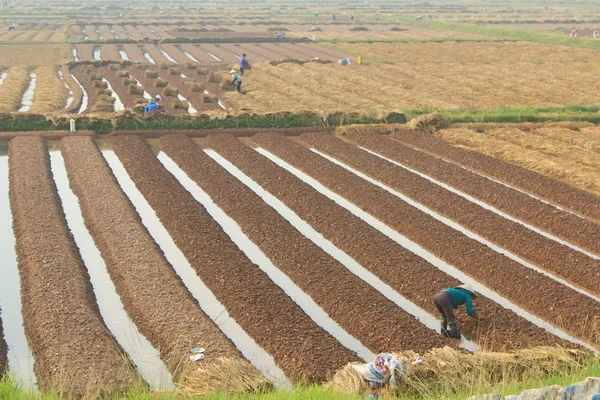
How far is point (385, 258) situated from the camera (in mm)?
13867

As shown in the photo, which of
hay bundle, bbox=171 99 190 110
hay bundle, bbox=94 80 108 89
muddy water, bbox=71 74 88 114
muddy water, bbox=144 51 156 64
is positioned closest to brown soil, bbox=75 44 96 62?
muddy water, bbox=144 51 156 64

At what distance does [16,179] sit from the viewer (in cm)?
1873

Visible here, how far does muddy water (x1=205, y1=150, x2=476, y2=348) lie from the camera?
12094 mm

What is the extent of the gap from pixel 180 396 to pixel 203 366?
3.52 feet

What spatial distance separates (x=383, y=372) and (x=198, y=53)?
4405 cm

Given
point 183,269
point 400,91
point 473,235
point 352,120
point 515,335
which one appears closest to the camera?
point 515,335

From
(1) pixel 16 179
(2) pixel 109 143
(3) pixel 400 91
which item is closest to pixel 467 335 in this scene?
(1) pixel 16 179

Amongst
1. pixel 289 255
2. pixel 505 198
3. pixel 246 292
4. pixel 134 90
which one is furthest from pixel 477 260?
pixel 134 90

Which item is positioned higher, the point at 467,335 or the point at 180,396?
the point at 180,396

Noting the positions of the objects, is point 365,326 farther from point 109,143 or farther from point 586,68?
point 586,68

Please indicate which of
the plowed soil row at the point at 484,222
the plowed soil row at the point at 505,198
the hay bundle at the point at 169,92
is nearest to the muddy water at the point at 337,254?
the plowed soil row at the point at 484,222

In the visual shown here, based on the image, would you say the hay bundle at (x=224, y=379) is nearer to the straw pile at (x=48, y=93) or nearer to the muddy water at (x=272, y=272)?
the muddy water at (x=272, y=272)

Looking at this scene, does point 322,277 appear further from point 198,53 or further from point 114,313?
point 198,53

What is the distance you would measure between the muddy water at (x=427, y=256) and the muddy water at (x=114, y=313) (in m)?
5.50
